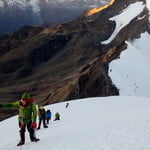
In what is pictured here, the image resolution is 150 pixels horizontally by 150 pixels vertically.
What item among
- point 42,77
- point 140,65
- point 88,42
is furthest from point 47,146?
point 88,42

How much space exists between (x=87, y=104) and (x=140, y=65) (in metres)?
30.0

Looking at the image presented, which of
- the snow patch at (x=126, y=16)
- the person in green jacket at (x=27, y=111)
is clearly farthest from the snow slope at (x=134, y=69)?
the snow patch at (x=126, y=16)

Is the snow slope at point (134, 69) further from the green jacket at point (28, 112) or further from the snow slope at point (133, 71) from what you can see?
the green jacket at point (28, 112)

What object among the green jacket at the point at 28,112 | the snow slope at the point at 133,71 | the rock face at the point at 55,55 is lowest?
the green jacket at the point at 28,112

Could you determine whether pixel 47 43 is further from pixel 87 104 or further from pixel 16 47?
pixel 87 104

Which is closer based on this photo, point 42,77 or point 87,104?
point 87,104

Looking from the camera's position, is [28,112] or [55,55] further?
[55,55]

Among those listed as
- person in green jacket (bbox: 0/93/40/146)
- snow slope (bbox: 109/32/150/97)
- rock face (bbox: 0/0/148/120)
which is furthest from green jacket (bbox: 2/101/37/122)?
rock face (bbox: 0/0/148/120)

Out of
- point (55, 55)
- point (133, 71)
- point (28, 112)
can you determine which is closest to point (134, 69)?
point (133, 71)

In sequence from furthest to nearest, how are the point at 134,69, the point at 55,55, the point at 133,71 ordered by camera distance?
the point at 55,55 < the point at 134,69 < the point at 133,71

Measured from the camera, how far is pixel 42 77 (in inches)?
5876

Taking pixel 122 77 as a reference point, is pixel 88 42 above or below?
above

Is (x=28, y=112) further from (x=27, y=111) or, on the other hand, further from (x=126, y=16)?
(x=126, y=16)

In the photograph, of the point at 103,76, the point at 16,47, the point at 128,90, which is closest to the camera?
the point at 128,90
